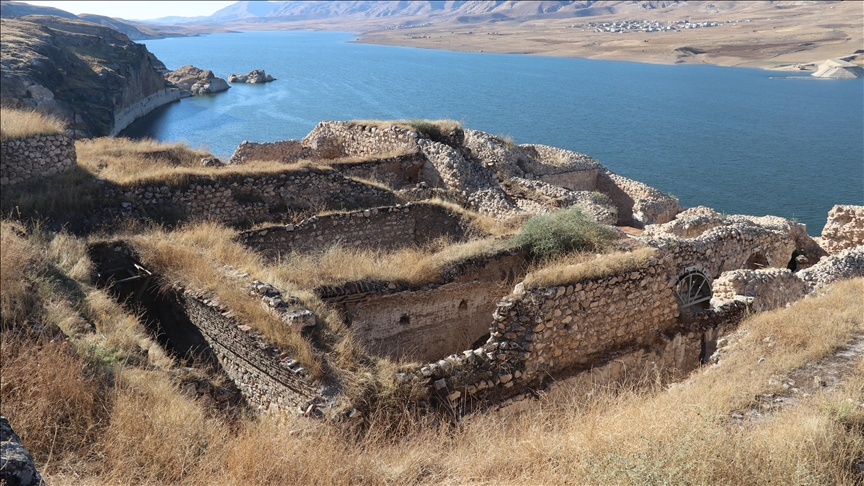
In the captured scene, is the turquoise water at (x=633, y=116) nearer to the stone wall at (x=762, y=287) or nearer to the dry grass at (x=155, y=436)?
the stone wall at (x=762, y=287)

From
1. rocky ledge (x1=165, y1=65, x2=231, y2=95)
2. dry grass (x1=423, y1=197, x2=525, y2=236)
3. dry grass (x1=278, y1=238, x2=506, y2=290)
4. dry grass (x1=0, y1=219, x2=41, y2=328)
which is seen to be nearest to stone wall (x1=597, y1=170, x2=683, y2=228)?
dry grass (x1=423, y1=197, x2=525, y2=236)

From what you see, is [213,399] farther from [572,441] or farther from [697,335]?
[697,335]

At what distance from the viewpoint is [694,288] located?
1426 cm

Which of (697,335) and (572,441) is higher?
(572,441)

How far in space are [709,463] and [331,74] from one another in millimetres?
97371

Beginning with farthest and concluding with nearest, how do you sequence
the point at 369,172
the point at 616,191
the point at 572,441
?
the point at 616,191 < the point at 369,172 < the point at 572,441

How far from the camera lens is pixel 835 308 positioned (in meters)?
10.3

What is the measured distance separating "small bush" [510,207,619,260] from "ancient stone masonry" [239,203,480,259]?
2.21 metres

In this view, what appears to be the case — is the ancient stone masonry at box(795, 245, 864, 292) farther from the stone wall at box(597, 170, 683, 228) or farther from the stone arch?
the stone wall at box(597, 170, 683, 228)

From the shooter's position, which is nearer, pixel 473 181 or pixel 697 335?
pixel 697 335

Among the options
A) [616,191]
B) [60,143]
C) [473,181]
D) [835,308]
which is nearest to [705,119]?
[616,191]

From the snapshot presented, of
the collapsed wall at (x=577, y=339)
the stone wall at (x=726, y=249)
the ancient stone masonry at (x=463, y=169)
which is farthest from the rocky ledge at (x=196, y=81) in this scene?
the collapsed wall at (x=577, y=339)

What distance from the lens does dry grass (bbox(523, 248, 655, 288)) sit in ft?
27.9

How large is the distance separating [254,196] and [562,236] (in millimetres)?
7110
